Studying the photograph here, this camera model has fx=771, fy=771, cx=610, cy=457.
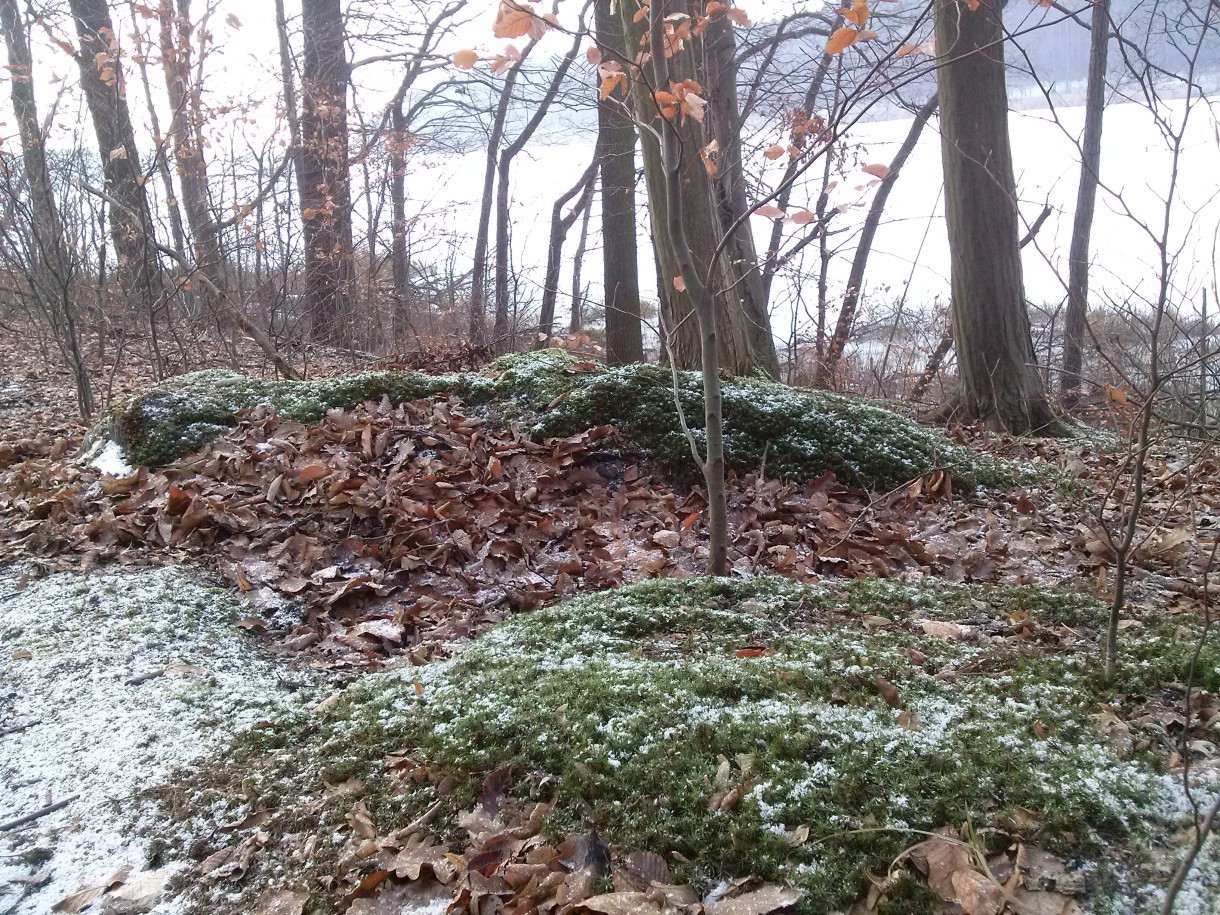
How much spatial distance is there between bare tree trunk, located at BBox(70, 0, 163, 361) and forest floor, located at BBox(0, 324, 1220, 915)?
3179 millimetres

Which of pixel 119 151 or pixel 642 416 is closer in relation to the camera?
pixel 642 416

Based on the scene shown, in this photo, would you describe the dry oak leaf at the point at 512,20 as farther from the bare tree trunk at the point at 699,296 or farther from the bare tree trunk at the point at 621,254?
the bare tree trunk at the point at 621,254

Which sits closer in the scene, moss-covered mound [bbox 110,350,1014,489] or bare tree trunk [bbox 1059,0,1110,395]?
moss-covered mound [bbox 110,350,1014,489]

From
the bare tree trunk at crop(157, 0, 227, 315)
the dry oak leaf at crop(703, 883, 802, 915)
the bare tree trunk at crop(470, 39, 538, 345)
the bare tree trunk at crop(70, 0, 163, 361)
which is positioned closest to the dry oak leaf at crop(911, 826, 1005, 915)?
the dry oak leaf at crop(703, 883, 802, 915)

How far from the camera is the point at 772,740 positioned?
1.66m

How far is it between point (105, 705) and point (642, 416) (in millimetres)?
2614

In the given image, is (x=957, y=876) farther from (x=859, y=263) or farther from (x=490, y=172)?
(x=490, y=172)

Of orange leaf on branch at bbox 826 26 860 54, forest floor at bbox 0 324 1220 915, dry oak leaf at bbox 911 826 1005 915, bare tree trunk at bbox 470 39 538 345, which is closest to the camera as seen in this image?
dry oak leaf at bbox 911 826 1005 915

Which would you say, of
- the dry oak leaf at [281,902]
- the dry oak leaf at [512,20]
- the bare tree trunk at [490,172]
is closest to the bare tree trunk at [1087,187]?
the bare tree trunk at [490,172]

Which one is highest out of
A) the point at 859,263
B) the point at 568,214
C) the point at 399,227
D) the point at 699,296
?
the point at 568,214

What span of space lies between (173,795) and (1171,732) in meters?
2.18

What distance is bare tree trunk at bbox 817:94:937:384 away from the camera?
1067 centimetres

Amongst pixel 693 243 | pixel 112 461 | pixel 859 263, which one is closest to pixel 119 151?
pixel 112 461

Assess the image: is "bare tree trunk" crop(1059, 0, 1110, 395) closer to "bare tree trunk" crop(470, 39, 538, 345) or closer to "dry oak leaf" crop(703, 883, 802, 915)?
"bare tree trunk" crop(470, 39, 538, 345)
